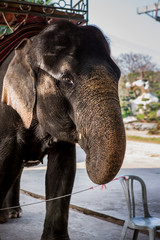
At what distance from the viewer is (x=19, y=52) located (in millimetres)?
2723

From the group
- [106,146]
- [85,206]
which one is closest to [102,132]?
[106,146]

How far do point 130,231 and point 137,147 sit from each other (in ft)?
31.1

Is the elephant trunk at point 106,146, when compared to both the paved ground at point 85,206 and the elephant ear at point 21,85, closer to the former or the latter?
the elephant ear at point 21,85

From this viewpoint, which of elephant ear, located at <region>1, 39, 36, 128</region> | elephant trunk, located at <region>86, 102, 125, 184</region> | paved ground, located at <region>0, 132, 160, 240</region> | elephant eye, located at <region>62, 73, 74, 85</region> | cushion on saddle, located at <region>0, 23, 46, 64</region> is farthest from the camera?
paved ground, located at <region>0, 132, 160, 240</region>

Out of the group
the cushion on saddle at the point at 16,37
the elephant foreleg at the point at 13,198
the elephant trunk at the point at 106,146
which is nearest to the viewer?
the elephant trunk at the point at 106,146

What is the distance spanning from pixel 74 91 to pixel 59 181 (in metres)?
0.95

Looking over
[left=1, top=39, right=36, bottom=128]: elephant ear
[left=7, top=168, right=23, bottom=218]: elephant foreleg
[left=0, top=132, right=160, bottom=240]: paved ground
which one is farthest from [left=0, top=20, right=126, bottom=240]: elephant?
[left=7, top=168, right=23, bottom=218]: elephant foreleg

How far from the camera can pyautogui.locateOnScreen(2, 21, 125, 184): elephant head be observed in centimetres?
215

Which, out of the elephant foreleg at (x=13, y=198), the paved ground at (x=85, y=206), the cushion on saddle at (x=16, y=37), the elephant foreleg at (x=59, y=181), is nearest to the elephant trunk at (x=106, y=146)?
the elephant foreleg at (x=59, y=181)

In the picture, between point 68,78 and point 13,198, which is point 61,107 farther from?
point 13,198

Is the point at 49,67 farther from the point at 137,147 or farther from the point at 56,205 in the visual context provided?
the point at 137,147

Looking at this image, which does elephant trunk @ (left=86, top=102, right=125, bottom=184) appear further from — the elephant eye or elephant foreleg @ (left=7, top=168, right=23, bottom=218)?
elephant foreleg @ (left=7, top=168, right=23, bottom=218)

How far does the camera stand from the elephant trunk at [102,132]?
2113 mm

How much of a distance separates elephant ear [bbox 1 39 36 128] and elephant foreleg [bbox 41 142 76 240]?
0.52 m
